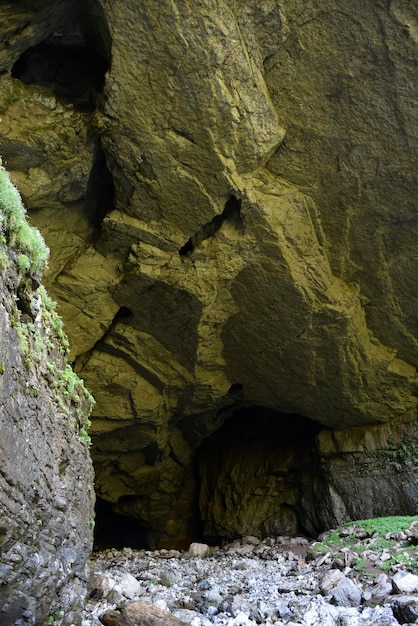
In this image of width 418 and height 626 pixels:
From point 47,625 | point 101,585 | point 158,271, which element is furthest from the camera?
point 158,271

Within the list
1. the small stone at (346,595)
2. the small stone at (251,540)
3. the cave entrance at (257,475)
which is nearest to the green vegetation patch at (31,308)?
the small stone at (346,595)

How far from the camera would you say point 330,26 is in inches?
281

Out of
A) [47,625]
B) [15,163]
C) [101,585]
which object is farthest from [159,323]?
[47,625]

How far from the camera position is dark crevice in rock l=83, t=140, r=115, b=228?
26.8 ft

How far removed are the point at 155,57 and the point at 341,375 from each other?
21.4ft

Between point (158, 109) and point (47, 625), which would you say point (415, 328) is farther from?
point (47, 625)

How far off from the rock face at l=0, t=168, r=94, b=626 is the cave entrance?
8.67m

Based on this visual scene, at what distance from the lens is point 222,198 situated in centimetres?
821

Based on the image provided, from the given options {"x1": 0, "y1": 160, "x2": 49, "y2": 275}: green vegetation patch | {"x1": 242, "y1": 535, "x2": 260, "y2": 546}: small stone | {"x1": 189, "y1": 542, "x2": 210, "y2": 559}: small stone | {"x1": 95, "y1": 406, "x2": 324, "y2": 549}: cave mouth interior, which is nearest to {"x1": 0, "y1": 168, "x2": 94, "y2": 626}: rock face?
{"x1": 0, "y1": 160, "x2": 49, "y2": 275}: green vegetation patch

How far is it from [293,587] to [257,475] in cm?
791

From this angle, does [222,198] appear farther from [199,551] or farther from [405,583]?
[199,551]

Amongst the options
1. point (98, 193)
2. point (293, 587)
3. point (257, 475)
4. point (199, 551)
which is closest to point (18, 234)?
point (293, 587)

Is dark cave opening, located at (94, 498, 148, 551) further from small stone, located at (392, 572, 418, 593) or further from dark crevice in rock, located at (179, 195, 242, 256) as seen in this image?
small stone, located at (392, 572, 418, 593)

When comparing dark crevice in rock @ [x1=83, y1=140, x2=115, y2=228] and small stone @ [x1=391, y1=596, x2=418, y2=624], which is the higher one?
dark crevice in rock @ [x1=83, y1=140, x2=115, y2=228]
